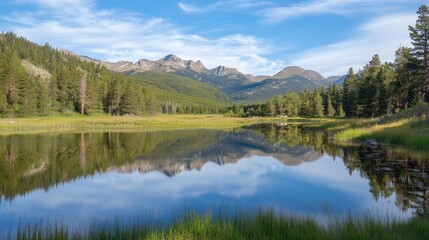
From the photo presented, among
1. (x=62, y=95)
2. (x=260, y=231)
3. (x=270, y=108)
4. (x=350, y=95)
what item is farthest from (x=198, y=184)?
(x=270, y=108)

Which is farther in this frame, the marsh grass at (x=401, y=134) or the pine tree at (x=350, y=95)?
the pine tree at (x=350, y=95)

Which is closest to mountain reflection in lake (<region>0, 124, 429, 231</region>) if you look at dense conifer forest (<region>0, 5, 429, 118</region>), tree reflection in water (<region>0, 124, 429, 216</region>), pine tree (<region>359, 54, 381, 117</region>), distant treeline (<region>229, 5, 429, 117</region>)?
tree reflection in water (<region>0, 124, 429, 216</region>)

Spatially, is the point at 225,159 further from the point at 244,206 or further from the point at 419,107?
the point at 419,107

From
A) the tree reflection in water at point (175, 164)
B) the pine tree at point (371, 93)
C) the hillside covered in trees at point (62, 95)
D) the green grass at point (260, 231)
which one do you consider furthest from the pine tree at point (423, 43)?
the hillside covered in trees at point (62, 95)

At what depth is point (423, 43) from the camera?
60.0 meters

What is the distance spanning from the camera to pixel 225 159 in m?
29.1

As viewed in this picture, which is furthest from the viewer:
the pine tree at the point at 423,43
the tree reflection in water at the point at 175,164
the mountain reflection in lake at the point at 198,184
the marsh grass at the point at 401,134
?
the pine tree at the point at 423,43

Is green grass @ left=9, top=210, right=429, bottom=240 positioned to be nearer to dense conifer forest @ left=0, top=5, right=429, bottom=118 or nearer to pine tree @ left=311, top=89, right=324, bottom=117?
dense conifer forest @ left=0, top=5, right=429, bottom=118

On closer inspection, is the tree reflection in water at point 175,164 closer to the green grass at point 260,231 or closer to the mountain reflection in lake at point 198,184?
the mountain reflection in lake at point 198,184

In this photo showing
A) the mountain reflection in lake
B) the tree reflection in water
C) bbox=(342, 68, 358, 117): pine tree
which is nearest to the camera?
the mountain reflection in lake

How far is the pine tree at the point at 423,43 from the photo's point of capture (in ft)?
195

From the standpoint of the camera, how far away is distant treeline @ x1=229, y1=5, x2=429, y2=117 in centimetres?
6028

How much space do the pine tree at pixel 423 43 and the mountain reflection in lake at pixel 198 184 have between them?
39720 mm

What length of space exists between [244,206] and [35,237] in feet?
25.5
